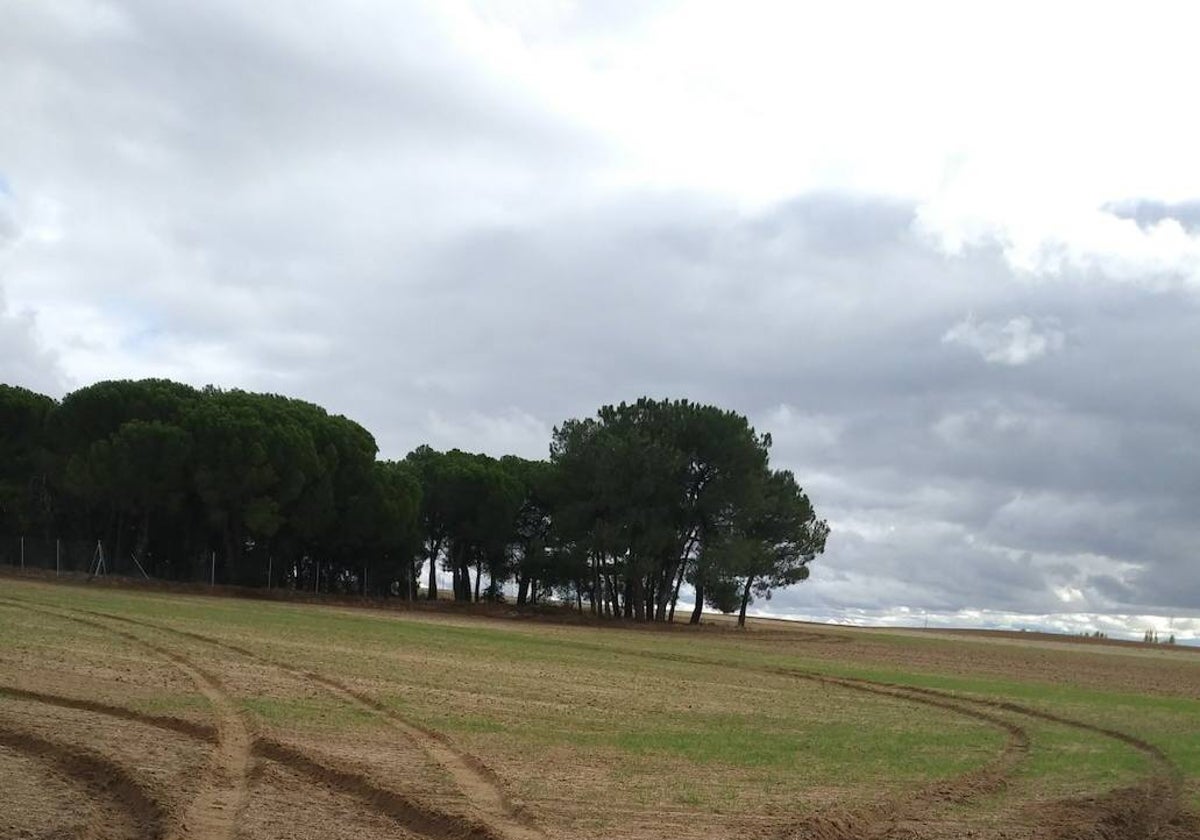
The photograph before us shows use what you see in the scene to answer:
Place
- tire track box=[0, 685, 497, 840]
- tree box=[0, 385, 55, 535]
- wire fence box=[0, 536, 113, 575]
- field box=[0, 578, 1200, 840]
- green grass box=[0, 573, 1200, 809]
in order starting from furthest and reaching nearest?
tree box=[0, 385, 55, 535] → wire fence box=[0, 536, 113, 575] → green grass box=[0, 573, 1200, 809] → field box=[0, 578, 1200, 840] → tire track box=[0, 685, 497, 840]

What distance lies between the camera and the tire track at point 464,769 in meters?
11.3

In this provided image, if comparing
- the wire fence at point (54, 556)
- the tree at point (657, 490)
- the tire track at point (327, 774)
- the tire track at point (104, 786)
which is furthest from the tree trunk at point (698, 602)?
the tire track at point (104, 786)

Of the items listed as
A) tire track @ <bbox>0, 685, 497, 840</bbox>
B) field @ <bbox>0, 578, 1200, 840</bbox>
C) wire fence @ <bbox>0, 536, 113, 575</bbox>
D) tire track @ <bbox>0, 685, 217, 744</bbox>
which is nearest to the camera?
tire track @ <bbox>0, 685, 497, 840</bbox>

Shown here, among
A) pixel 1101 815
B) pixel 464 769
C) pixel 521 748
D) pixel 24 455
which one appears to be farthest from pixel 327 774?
pixel 24 455

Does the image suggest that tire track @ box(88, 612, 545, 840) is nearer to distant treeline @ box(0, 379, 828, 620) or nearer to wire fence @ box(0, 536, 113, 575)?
distant treeline @ box(0, 379, 828, 620)

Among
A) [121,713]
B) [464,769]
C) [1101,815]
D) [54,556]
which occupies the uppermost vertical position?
[54,556]

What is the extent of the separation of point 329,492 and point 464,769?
59263 millimetres

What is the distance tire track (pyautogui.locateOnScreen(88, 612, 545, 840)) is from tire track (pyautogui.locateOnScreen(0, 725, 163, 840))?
3010 mm

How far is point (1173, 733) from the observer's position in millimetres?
23109

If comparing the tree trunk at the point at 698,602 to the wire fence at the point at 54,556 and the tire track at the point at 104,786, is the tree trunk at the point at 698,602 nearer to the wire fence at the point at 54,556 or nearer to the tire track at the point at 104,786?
the wire fence at the point at 54,556

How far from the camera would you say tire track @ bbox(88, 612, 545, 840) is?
1134 centimetres

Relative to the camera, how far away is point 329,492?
235 feet

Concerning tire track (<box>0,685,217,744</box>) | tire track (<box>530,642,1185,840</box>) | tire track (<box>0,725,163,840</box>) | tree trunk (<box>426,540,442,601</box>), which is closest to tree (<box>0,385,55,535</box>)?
tree trunk (<box>426,540,442,601</box>)

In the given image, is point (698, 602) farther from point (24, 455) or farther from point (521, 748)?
point (521, 748)
